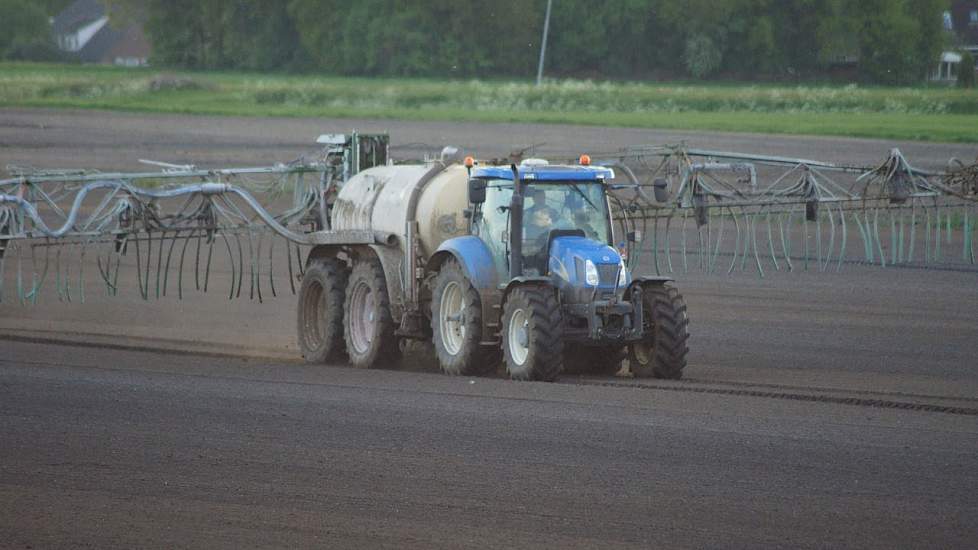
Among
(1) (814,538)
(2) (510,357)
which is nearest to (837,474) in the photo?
(1) (814,538)

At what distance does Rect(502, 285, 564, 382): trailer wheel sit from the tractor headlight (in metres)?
0.35

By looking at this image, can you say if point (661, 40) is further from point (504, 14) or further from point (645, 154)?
point (645, 154)

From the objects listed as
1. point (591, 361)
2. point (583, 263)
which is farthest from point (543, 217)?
point (591, 361)

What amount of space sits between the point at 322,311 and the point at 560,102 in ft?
145

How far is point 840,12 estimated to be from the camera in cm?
6462

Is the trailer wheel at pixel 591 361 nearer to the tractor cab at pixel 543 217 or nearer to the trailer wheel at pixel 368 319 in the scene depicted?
the tractor cab at pixel 543 217

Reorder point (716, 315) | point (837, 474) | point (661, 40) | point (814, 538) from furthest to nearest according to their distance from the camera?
point (661, 40), point (716, 315), point (837, 474), point (814, 538)

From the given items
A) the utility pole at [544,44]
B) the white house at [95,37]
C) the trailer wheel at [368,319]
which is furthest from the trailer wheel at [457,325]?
the white house at [95,37]

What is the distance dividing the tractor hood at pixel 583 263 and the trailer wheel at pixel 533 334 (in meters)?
0.30

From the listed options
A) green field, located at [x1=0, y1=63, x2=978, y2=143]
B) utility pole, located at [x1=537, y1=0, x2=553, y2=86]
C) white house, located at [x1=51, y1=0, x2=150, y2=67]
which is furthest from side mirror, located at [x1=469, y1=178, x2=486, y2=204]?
white house, located at [x1=51, y1=0, x2=150, y2=67]

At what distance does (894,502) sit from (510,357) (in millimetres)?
5626

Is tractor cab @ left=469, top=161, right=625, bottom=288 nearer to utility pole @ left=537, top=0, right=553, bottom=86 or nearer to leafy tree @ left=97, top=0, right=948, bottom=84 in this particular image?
leafy tree @ left=97, top=0, right=948, bottom=84

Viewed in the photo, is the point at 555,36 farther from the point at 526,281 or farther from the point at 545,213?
the point at 526,281

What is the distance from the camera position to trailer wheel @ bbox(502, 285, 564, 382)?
14516 millimetres
